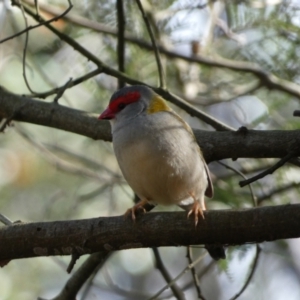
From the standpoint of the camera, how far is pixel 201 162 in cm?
415

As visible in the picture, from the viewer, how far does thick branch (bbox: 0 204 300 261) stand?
301cm

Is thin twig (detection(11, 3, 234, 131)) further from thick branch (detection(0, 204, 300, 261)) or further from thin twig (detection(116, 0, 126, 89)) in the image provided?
thick branch (detection(0, 204, 300, 261))

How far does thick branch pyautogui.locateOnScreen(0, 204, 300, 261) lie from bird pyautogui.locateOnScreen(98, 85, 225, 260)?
194 mm

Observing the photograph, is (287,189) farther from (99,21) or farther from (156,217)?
(99,21)

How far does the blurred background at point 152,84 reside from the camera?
18.2 ft

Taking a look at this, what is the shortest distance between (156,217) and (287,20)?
9.49 feet

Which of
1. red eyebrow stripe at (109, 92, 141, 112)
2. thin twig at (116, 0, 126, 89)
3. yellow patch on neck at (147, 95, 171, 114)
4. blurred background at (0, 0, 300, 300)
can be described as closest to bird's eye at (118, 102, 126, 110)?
red eyebrow stripe at (109, 92, 141, 112)

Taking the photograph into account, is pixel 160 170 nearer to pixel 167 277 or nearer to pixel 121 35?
pixel 167 277

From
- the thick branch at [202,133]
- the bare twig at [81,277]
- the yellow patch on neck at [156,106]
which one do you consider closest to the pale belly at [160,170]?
the thick branch at [202,133]

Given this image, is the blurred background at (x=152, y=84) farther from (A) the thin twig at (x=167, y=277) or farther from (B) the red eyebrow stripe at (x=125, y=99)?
(B) the red eyebrow stripe at (x=125, y=99)

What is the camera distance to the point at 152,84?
20.9ft

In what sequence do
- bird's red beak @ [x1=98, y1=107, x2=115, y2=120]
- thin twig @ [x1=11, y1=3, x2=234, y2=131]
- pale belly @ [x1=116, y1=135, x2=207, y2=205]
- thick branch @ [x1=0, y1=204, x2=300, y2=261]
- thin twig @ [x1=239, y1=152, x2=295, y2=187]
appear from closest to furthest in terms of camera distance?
thick branch @ [x1=0, y1=204, x2=300, y2=261] → thin twig @ [x1=239, y1=152, x2=295, y2=187] → pale belly @ [x1=116, y1=135, x2=207, y2=205] → bird's red beak @ [x1=98, y1=107, x2=115, y2=120] → thin twig @ [x1=11, y1=3, x2=234, y2=131]

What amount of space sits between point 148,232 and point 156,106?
4.05 ft

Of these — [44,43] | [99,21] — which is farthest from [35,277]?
[99,21]
